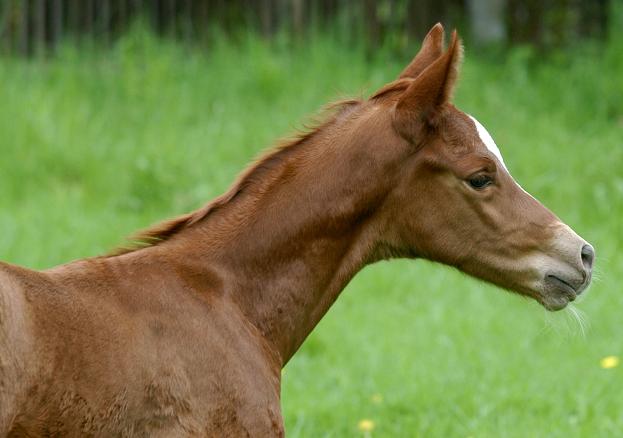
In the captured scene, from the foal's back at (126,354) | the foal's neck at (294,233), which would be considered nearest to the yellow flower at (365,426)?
the foal's neck at (294,233)

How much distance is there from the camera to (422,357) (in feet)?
22.6

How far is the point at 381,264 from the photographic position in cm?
839

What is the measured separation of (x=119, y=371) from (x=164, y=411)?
183 mm

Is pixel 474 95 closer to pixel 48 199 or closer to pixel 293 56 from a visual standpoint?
pixel 293 56

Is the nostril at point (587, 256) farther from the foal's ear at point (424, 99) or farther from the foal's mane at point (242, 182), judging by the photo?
the foal's mane at point (242, 182)

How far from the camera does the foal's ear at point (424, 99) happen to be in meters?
3.80

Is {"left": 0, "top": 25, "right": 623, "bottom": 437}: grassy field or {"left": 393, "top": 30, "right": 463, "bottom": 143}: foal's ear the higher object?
{"left": 393, "top": 30, "right": 463, "bottom": 143}: foal's ear

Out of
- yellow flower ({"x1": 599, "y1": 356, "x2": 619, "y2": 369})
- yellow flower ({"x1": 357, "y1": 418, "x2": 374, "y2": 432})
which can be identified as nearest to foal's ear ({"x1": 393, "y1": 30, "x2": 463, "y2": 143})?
yellow flower ({"x1": 357, "y1": 418, "x2": 374, "y2": 432})

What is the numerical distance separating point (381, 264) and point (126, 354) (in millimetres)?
5070

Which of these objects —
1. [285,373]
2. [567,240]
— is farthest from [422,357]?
[567,240]

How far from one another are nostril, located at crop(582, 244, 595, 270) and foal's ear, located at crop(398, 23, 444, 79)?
2.88ft

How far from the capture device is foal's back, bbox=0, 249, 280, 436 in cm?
325

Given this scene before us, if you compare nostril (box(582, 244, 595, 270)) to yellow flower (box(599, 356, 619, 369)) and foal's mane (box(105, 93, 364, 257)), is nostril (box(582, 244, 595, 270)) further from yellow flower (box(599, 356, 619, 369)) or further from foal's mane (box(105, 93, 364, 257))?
yellow flower (box(599, 356, 619, 369))

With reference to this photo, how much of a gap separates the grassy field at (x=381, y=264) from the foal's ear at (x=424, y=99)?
0.36 m
